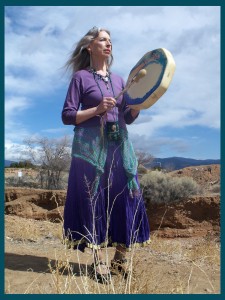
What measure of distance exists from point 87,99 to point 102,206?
81 centimetres

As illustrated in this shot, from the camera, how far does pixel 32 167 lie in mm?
15672

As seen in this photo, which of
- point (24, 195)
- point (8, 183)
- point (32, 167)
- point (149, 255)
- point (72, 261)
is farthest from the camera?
point (32, 167)

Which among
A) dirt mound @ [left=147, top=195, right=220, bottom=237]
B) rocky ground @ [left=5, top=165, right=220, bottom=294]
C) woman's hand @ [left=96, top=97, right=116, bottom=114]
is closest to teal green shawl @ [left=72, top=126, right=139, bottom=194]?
woman's hand @ [left=96, top=97, right=116, bottom=114]

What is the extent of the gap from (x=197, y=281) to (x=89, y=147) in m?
1.23

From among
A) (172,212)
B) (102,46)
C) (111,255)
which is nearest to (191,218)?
(172,212)

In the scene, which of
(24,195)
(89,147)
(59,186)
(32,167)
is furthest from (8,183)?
(89,147)

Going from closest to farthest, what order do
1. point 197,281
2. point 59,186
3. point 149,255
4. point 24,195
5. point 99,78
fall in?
point 197,281 → point 99,78 → point 149,255 → point 24,195 → point 59,186

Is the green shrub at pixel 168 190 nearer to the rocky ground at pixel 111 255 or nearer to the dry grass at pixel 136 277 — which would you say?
the rocky ground at pixel 111 255

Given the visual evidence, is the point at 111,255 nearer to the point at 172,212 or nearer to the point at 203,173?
the point at 172,212

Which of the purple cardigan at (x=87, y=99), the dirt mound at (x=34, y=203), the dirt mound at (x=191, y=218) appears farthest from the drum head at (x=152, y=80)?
the dirt mound at (x=191, y=218)

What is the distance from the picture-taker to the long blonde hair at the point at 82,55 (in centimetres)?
343

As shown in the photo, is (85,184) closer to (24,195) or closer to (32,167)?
(24,195)

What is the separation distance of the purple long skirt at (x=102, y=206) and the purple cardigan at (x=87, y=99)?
0.77 ft

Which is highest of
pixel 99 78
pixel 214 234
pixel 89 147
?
pixel 99 78
